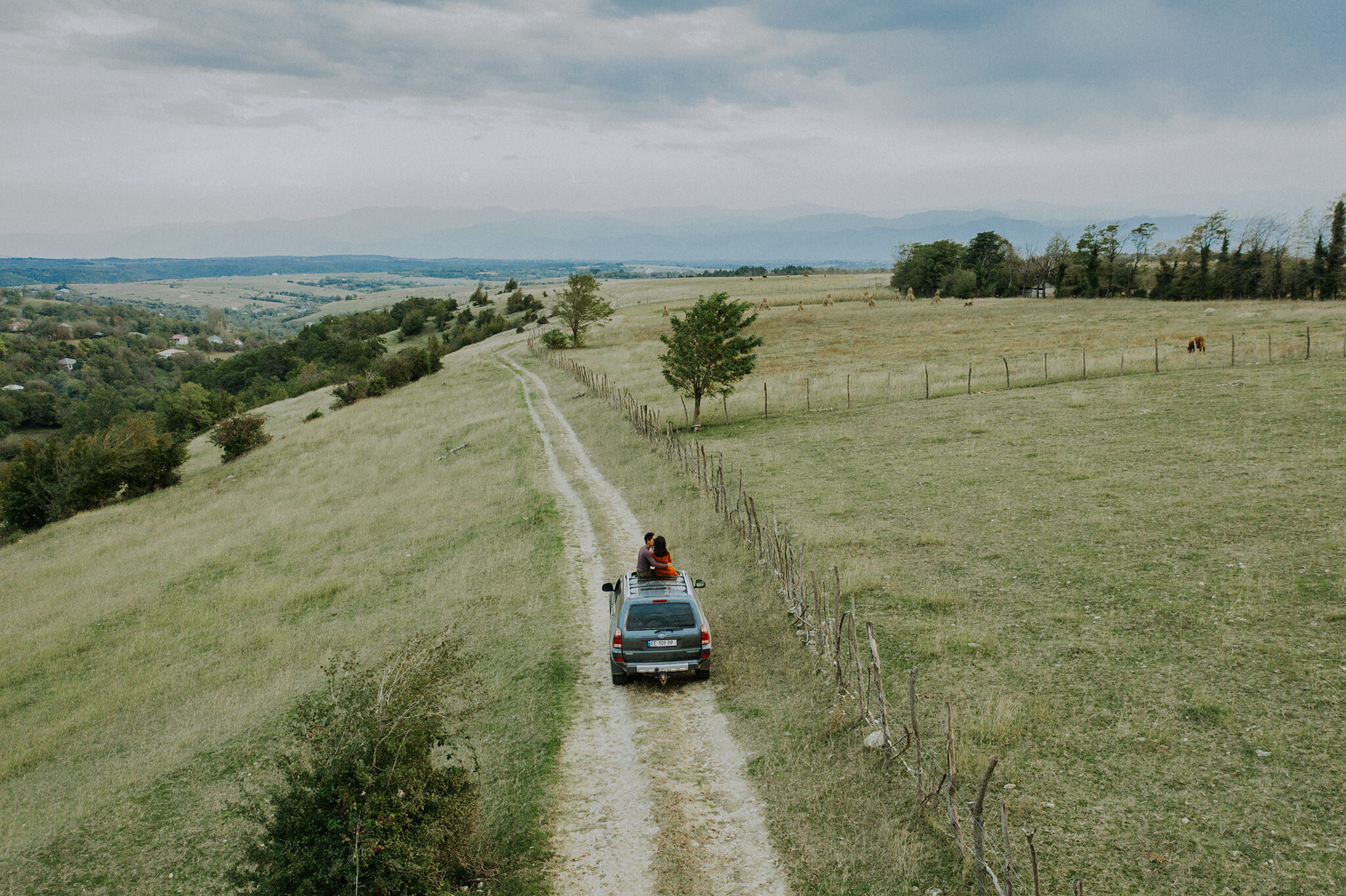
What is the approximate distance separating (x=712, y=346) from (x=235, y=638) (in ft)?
73.8

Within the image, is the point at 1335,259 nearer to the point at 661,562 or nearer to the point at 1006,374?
the point at 1006,374

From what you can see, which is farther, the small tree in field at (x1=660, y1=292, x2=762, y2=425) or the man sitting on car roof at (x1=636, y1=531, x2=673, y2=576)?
the small tree in field at (x1=660, y1=292, x2=762, y2=425)

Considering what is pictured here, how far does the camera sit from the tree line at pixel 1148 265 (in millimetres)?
76250

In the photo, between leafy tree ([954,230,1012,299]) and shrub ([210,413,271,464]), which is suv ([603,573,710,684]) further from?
leafy tree ([954,230,1012,299])

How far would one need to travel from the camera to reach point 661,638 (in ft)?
42.6

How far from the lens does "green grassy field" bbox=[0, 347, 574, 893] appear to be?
11.4 metres

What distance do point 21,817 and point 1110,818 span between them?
57.3 ft

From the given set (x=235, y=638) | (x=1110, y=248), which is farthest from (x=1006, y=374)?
(x=1110, y=248)

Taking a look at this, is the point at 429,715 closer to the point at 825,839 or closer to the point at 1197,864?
the point at 825,839

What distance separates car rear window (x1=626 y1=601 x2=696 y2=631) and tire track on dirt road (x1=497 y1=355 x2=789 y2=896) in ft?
4.26

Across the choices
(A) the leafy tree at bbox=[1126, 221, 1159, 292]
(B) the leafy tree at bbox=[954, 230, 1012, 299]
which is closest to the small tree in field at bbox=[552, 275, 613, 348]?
(B) the leafy tree at bbox=[954, 230, 1012, 299]

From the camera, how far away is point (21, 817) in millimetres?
13086

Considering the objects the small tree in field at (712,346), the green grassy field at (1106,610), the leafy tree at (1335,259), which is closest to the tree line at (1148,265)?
the leafy tree at (1335,259)

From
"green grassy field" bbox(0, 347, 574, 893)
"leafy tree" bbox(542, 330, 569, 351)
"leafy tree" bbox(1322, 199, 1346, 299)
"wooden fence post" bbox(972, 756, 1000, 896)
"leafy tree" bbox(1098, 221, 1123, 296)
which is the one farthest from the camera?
"leafy tree" bbox(1098, 221, 1123, 296)
